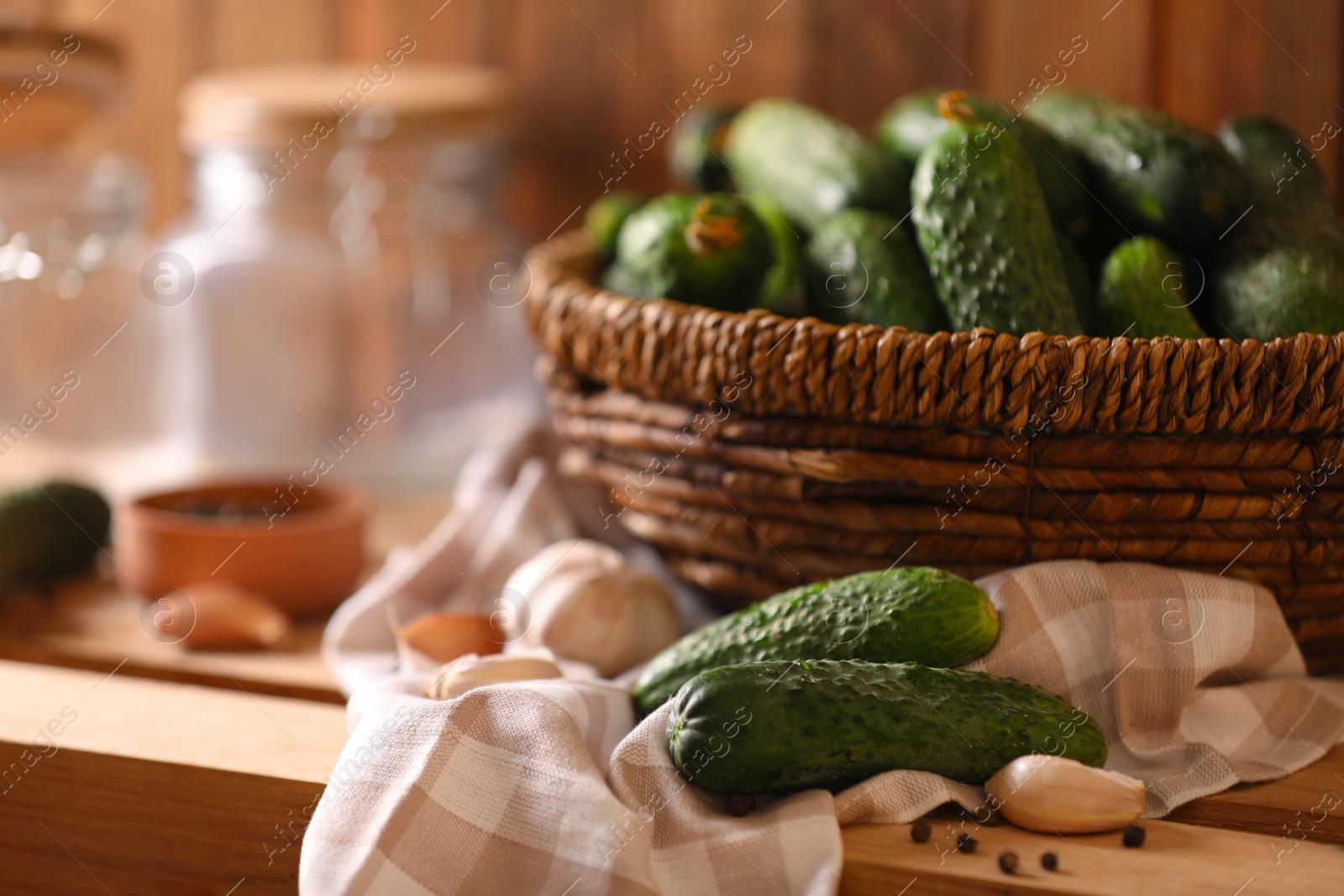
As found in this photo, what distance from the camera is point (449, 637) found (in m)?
0.85

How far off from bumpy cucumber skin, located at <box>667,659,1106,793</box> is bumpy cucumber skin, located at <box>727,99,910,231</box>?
441 mm

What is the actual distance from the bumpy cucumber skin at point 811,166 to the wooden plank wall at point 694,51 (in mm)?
285

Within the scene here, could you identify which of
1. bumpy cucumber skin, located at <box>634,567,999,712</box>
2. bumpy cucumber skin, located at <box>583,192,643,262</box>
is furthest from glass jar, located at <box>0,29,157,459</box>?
bumpy cucumber skin, located at <box>634,567,999,712</box>

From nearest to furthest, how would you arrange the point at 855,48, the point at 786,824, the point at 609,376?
the point at 786,824, the point at 609,376, the point at 855,48

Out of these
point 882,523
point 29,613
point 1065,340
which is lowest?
point 29,613

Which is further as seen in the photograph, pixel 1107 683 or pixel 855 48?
pixel 855 48

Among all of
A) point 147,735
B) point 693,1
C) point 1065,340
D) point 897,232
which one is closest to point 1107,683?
point 1065,340

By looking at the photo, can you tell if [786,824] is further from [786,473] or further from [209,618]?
[209,618]

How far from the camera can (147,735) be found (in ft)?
2.41

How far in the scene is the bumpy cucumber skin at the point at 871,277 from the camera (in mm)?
823

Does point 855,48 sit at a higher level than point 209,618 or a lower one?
higher

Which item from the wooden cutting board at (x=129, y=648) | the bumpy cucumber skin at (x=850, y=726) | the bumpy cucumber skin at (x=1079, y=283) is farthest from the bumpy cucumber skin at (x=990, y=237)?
the wooden cutting board at (x=129, y=648)

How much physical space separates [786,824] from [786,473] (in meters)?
0.25

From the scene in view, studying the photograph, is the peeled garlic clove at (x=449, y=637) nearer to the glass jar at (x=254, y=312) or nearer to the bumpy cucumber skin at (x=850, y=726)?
the bumpy cucumber skin at (x=850, y=726)
